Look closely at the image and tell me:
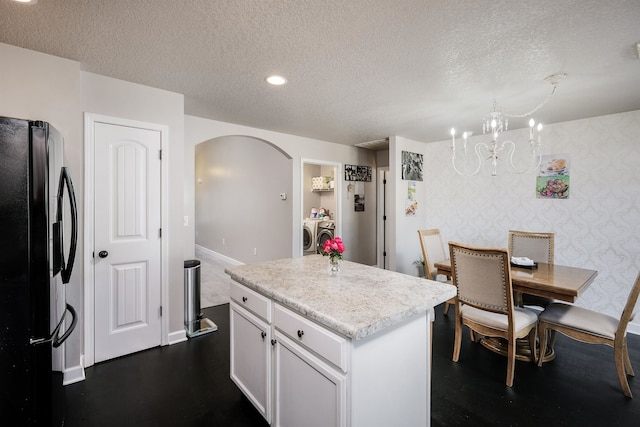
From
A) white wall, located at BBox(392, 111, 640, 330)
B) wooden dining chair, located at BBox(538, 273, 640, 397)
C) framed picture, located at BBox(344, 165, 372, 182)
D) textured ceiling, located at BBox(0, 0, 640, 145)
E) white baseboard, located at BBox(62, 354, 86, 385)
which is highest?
textured ceiling, located at BBox(0, 0, 640, 145)

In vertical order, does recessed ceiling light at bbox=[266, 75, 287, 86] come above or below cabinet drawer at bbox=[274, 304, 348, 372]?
above

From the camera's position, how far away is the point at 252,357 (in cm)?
182

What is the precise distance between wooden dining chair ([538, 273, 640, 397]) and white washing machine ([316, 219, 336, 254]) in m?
3.58

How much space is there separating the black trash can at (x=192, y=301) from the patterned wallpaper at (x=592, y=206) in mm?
4058

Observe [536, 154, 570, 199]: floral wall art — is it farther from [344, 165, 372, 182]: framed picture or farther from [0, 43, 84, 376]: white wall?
[0, 43, 84, 376]: white wall

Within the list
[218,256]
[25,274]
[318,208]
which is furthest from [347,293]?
[218,256]

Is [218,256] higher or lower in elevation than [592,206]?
lower

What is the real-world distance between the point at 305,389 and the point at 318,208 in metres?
5.54

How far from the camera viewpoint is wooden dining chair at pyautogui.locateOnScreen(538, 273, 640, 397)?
2.07m

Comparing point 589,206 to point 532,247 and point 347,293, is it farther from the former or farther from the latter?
point 347,293

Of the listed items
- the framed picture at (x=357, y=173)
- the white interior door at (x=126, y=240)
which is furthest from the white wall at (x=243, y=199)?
the white interior door at (x=126, y=240)

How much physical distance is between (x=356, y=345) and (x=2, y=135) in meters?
1.63

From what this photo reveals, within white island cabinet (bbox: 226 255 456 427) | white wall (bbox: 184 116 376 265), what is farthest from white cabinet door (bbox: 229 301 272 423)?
white wall (bbox: 184 116 376 265)

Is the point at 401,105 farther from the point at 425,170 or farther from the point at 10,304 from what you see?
the point at 10,304
